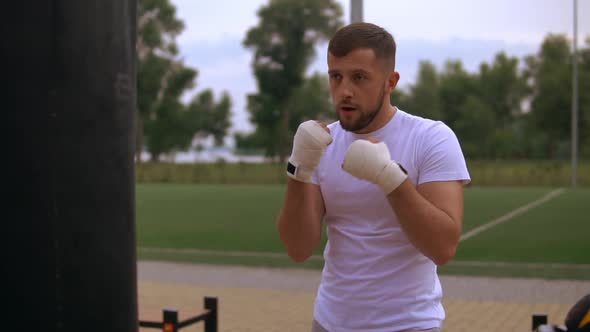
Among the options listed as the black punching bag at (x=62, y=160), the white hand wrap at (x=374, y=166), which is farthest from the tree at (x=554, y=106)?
the black punching bag at (x=62, y=160)

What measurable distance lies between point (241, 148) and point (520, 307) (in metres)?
65.7

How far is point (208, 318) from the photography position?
21.6 feet

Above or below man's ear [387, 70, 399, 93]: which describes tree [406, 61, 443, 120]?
above

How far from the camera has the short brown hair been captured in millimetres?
2717

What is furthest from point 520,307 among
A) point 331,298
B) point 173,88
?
point 173,88

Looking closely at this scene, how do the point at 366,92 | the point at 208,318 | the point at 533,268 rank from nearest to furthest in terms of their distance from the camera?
the point at 366,92 < the point at 208,318 < the point at 533,268

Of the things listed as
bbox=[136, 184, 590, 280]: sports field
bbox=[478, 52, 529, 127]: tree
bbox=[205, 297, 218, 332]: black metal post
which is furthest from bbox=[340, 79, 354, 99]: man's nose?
bbox=[478, 52, 529, 127]: tree

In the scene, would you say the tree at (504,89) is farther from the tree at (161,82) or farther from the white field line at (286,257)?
the white field line at (286,257)

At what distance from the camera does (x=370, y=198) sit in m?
2.79

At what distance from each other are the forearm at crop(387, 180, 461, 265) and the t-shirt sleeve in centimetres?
13

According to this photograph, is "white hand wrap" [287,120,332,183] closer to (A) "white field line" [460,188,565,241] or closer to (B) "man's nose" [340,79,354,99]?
(B) "man's nose" [340,79,354,99]

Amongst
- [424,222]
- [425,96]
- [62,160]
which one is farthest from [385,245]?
[425,96]

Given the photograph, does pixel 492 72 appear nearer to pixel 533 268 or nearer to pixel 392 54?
pixel 533 268

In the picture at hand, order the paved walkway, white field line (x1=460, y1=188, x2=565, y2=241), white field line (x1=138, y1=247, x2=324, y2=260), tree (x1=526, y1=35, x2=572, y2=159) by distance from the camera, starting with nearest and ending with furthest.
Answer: the paved walkway → white field line (x1=138, y1=247, x2=324, y2=260) → white field line (x1=460, y1=188, x2=565, y2=241) → tree (x1=526, y1=35, x2=572, y2=159)
